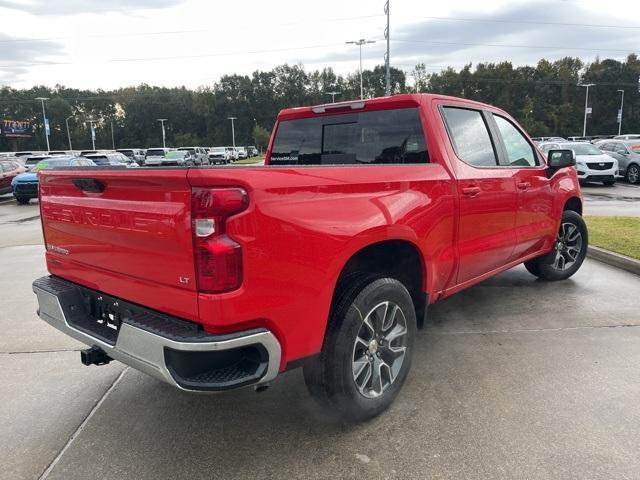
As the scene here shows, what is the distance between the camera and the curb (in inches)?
249

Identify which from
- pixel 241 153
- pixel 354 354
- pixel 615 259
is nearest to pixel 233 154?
pixel 241 153

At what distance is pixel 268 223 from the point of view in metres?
2.29

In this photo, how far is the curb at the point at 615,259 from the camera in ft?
20.8

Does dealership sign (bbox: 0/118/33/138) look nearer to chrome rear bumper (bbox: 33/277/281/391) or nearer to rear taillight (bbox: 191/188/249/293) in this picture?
chrome rear bumper (bbox: 33/277/281/391)

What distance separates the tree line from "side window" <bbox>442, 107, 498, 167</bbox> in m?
82.4

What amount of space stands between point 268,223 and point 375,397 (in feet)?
4.62

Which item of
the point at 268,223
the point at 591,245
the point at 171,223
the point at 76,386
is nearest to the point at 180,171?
the point at 171,223

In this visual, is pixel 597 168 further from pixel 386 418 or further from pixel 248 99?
pixel 248 99

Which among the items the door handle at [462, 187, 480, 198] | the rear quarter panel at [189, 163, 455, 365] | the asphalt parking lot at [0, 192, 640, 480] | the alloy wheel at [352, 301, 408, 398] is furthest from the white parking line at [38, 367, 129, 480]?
the door handle at [462, 187, 480, 198]

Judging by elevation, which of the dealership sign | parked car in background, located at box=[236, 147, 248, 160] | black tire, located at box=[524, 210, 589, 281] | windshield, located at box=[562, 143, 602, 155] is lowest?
parked car in background, located at box=[236, 147, 248, 160]

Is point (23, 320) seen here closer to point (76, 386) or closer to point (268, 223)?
point (76, 386)

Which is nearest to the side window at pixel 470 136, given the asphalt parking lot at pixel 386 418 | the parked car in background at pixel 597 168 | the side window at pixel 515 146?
the side window at pixel 515 146

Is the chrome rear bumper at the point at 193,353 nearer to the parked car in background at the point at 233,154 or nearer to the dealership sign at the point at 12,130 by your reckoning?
the parked car in background at the point at 233,154

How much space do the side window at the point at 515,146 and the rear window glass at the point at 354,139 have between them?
4.14 ft
